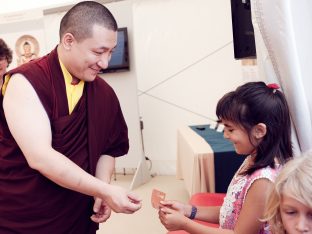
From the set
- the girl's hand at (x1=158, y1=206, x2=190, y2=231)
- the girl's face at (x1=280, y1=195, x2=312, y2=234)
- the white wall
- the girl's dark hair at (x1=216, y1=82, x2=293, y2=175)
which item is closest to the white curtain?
the girl's dark hair at (x1=216, y1=82, x2=293, y2=175)

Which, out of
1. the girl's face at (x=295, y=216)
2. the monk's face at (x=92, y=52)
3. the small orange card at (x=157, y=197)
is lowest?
the small orange card at (x=157, y=197)

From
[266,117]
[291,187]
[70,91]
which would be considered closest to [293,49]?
[266,117]

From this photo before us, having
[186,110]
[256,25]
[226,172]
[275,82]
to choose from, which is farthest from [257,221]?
[186,110]

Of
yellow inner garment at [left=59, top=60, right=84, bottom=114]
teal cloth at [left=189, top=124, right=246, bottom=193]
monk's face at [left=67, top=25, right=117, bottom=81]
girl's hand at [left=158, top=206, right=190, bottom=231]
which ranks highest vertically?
monk's face at [left=67, top=25, right=117, bottom=81]

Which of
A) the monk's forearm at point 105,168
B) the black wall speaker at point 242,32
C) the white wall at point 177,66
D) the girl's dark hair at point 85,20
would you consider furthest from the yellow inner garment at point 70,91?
the white wall at point 177,66

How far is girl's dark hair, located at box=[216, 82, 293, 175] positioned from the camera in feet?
3.57

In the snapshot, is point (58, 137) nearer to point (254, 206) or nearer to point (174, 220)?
point (174, 220)

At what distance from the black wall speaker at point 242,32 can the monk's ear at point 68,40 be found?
936 mm

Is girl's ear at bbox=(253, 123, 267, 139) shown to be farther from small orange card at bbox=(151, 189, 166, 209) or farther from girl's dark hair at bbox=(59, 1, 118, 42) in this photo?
girl's dark hair at bbox=(59, 1, 118, 42)

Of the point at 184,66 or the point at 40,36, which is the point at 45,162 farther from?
the point at 40,36

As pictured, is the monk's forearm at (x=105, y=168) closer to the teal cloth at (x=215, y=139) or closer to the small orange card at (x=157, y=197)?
the small orange card at (x=157, y=197)

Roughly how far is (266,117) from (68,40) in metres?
0.67

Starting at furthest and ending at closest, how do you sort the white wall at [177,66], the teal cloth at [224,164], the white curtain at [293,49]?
the white wall at [177,66] → the teal cloth at [224,164] → the white curtain at [293,49]

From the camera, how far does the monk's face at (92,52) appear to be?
1.17m
